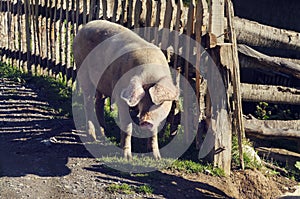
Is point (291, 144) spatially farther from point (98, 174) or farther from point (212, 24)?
point (98, 174)

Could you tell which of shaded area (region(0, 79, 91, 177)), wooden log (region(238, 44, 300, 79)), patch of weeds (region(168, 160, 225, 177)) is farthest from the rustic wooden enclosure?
shaded area (region(0, 79, 91, 177))

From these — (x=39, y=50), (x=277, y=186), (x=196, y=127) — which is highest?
(x=39, y=50)

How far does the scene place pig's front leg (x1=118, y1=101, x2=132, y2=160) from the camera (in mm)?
6208

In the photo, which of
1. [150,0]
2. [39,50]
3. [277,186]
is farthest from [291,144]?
[39,50]

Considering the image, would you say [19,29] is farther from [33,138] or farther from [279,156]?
[279,156]

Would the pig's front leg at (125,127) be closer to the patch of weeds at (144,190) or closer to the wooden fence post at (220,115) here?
the patch of weeds at (144,190)

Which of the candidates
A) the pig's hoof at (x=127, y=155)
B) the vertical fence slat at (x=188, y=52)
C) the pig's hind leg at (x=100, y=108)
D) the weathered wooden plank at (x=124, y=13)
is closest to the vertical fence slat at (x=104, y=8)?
the weathered wooden plank at (x=124, y=13)

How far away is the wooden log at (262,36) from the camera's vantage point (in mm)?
6902

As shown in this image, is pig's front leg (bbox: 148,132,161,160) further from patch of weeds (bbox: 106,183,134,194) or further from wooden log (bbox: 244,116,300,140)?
wooden log (bbox: 244,116,300,140)

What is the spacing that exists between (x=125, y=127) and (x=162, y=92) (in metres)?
0.92

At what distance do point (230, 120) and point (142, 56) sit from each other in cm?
137

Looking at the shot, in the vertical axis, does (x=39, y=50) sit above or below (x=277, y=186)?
above

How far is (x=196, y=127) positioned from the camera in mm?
6742

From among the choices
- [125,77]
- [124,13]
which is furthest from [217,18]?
[124,13]
